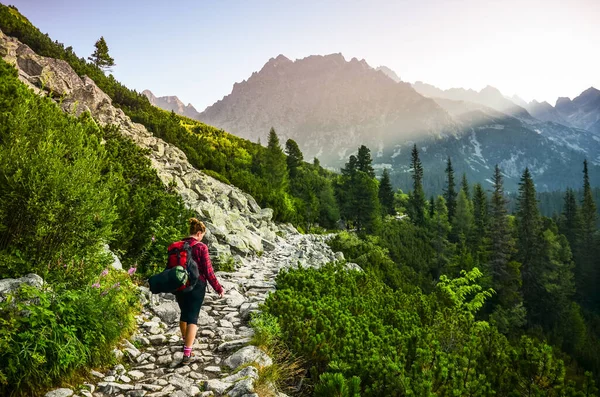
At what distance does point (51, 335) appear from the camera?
376cm

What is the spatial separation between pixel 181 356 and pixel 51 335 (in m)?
1.90

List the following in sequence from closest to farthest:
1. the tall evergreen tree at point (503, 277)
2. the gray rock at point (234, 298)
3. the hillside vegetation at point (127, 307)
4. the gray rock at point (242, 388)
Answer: the hillside vegetation at point (127, 307)
the gray rock at point (242, 388)
the gray rock at point (234, 298)
the tall evergreen tree at point (503, 277)

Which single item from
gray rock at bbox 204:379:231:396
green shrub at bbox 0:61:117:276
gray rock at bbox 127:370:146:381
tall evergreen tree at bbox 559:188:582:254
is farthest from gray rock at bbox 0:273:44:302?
tall evergreen tree at bbox 559:188:582:254

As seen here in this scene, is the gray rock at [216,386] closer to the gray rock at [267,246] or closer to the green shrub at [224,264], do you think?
the green shrub at [224,264]

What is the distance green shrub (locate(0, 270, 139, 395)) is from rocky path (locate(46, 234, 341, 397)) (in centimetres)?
24

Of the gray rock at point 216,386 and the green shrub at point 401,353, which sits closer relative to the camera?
the gray rock at point 216,386

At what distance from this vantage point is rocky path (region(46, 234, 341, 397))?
4.10m

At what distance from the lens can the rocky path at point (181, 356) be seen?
410 centimetres

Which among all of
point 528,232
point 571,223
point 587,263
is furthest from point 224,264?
Answer: point 571,223

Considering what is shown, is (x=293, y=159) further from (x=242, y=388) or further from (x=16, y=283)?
(x=242, y=388)

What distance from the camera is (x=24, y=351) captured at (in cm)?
344

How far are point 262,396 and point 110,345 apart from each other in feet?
7.34

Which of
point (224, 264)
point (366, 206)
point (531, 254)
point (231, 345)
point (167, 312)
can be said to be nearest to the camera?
point (231, 345)

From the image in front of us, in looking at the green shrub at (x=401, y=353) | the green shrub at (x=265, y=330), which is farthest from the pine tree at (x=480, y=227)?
the green shrub at (x=265, y=330)
